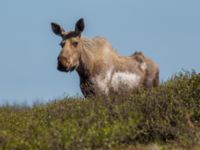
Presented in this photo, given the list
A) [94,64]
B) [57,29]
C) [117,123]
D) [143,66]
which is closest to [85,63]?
[94,64]

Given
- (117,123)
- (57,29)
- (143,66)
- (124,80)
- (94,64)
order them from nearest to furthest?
(117,123)
(94,64)
(57,29)
(124,80)
(143,66)

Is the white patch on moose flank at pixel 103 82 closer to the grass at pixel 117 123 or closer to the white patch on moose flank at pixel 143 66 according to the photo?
the grass at pixel 117 123

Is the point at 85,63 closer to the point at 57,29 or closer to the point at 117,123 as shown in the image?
the point at 57,29

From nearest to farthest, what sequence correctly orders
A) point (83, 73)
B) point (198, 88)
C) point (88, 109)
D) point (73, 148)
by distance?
point (73, 148) < point (88, 109) < point (198, 88) < point (83, 73)

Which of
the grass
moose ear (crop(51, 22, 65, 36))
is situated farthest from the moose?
the grass

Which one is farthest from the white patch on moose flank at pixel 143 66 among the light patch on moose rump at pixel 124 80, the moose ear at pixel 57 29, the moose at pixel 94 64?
the moose ear at pixel 57 29

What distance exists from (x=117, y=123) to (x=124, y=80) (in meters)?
6.04

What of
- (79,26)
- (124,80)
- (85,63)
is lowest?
(124,80)

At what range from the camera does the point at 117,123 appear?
12.1 metres

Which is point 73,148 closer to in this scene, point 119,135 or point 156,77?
point 119,135

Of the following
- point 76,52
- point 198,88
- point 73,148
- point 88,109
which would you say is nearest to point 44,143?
point 73,148

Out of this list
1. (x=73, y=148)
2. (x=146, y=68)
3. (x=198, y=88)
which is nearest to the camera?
(x=73, y=148)

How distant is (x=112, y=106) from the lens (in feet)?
45.4

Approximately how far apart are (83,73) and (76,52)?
1.89ft
